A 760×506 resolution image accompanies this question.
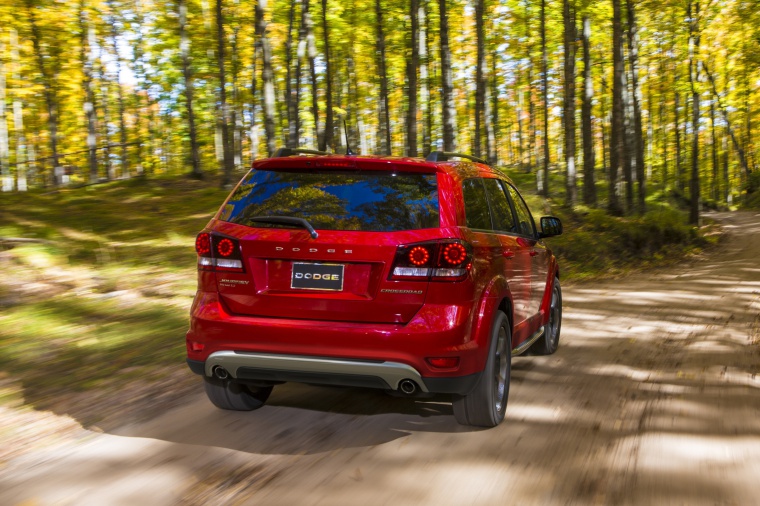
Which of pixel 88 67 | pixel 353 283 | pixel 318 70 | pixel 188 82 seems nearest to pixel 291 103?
pixel 318 70

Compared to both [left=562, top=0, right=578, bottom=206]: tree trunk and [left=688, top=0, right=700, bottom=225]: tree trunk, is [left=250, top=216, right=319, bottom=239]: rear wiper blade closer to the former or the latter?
[left=562, top=0, right=578, bottom=206]: tree trunk

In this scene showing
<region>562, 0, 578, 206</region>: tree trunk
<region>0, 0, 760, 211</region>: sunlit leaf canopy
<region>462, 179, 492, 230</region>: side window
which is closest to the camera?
<region>462, 179, 492, 230</region>: side window

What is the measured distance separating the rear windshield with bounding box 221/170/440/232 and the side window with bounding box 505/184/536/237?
6.09ft

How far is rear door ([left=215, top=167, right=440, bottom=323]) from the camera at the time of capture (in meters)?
4.26

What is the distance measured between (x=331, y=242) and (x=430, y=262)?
0.60 metres

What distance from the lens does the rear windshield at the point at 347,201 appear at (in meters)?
4.37

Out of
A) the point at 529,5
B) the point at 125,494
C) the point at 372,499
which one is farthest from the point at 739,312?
the point at 529,5

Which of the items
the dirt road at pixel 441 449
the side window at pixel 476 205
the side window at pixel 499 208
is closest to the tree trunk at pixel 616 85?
the dirt road at pixel 441 449

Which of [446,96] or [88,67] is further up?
[88,67]

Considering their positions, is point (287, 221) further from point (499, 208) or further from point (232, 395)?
point (499, 208)

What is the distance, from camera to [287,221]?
443 cm

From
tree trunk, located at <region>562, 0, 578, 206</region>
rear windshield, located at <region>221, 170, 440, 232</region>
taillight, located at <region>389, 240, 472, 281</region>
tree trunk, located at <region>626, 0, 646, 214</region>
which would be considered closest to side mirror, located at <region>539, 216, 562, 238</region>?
rear windshield, located at <region>221, 170, 440, 232</region>

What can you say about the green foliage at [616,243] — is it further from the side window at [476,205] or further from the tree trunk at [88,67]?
the tree trunk at [88,67]

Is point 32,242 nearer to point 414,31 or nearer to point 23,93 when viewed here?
point 23,93
